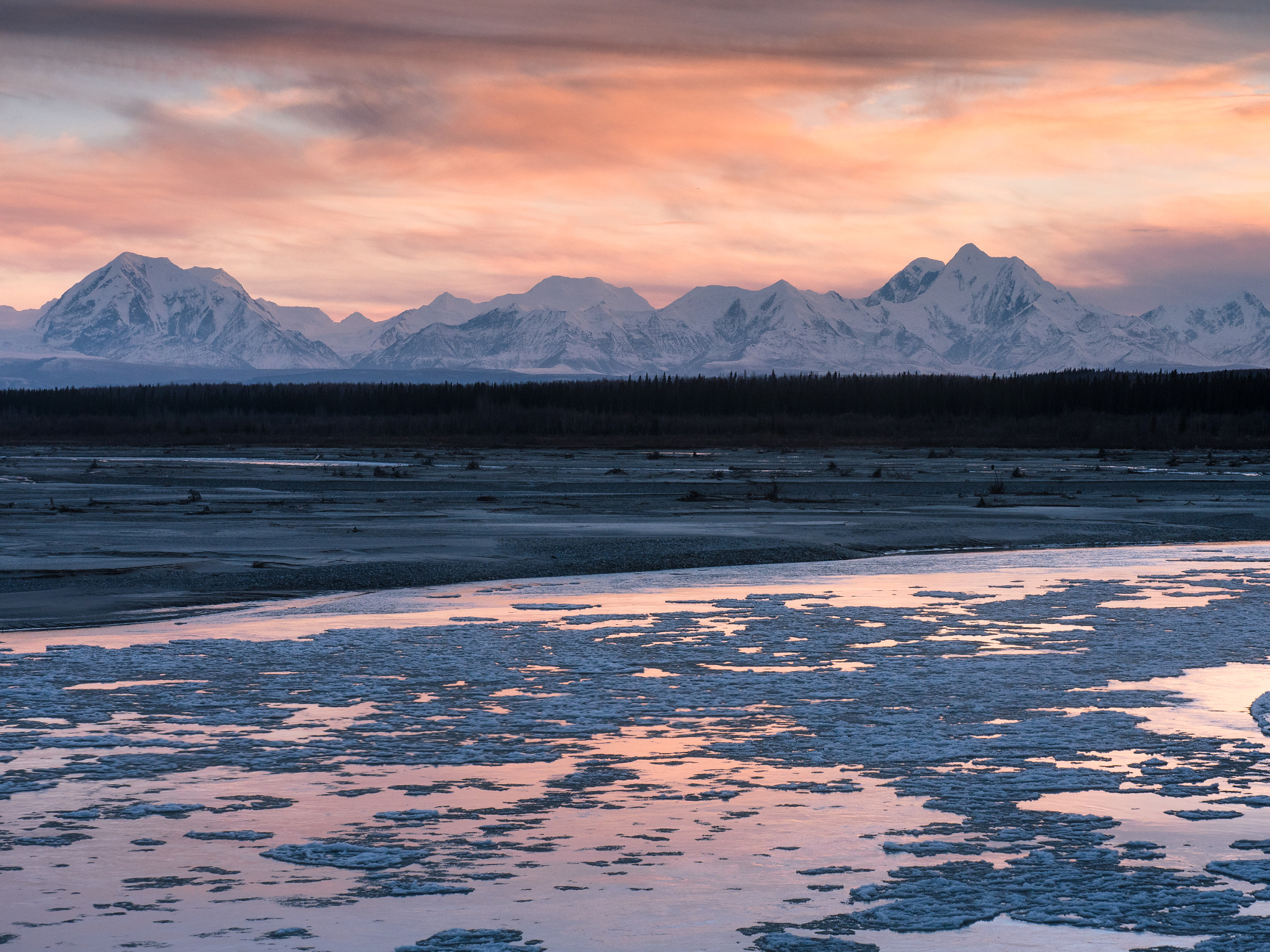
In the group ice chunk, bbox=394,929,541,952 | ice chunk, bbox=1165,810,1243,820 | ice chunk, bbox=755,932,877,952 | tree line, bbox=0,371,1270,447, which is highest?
tree line, bbox=0,371,1270,447

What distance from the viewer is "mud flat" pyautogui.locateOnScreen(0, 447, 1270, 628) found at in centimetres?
1656

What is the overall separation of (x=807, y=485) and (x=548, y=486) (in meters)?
6.64

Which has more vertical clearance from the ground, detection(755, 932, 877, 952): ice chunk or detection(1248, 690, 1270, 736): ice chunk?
detection(1248, 690, 1270, 736): ice chunk

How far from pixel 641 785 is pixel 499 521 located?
1779 cm

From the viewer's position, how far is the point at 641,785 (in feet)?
23.3

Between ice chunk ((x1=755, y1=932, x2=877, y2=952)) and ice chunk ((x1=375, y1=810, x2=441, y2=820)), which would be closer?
ice chunk ((x1=755, y1=932, x2=877, y2=952))

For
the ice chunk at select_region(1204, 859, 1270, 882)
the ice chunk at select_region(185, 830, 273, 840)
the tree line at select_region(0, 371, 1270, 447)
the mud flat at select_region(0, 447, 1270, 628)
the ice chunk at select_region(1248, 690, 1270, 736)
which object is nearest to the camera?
the ice chunk at select_region(1204, 859, 1270, 882)

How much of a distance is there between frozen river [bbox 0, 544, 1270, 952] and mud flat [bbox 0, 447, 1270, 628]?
370cm

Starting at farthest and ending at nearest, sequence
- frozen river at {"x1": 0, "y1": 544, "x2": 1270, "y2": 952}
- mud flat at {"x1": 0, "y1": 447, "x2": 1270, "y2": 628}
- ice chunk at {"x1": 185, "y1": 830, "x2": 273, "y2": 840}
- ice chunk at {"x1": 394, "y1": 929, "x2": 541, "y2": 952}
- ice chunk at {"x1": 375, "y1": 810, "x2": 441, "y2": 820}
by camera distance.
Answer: mud flat at {"x1": 0, "y1": 447, "x2": 1270, "y2": 628}
ice chunk at {"x1": 375, "y1": 810, "x2": 441, "y2": 820}
ice chunk at {"x1": 185, "y1": 830, "x2": 273, "y2": 840}
frozen river at {"x1": 0, "y1": 544, "x2": 1270, "y2": 952}
ice chunk at {"x1": 394, "y1": 929, "x2": 541, "y2": 952}

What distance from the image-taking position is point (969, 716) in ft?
28.7

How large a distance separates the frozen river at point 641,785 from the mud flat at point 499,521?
3.70m

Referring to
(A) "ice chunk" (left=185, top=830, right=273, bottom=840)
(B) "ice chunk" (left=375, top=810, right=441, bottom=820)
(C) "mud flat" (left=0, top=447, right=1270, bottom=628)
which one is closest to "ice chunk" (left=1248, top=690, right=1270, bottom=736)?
(B) "ice chunk" (left=375, top=810, right=441, bottom=820)

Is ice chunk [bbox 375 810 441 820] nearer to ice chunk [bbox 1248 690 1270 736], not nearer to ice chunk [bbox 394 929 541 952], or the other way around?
ice chunk [bbox 394 929 541 952]

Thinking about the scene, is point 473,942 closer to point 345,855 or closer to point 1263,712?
point 345,855
